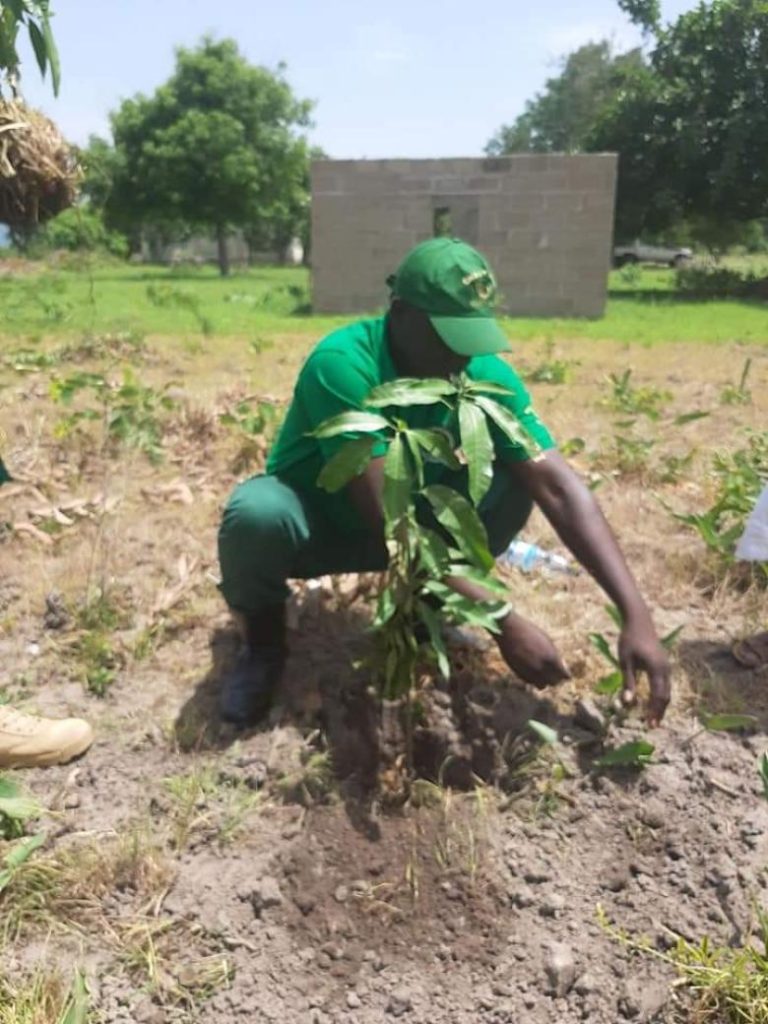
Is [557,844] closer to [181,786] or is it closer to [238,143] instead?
[181,786]

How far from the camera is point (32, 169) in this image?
2168mm

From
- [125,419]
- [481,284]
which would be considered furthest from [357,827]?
[125,419]

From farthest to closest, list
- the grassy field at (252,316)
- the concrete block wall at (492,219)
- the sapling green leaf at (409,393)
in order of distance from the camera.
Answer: the concrete block wall at (492,219) < the grassy field at (252,316) < the sapling green leaf at (409,393)

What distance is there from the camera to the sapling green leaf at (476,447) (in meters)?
1.59

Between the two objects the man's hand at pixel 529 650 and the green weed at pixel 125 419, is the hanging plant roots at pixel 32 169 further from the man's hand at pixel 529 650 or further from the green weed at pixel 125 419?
the man's hand at pixel 529 650

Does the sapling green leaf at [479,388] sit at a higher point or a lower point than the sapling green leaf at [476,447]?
higher

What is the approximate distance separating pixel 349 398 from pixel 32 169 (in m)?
0.86

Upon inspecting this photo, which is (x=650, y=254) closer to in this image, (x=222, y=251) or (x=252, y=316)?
(x=222, y=251)

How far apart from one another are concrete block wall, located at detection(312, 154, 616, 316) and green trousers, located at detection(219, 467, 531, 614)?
10014 millimetres

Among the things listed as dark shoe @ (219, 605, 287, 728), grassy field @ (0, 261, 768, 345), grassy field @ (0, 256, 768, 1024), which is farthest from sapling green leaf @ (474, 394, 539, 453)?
grassy field @ (0, 261, 768, 345)

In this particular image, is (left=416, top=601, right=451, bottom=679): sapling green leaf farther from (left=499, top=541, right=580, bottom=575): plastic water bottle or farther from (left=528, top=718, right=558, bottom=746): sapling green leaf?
(left=499, top=541, right=580, bottom=575): plastic water bottle

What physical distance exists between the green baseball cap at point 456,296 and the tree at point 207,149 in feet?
76.7

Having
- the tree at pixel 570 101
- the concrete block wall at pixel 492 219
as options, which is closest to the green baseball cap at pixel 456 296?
the concrete block wall at pixel 492 219

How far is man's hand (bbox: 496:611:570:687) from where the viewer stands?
1854mm
